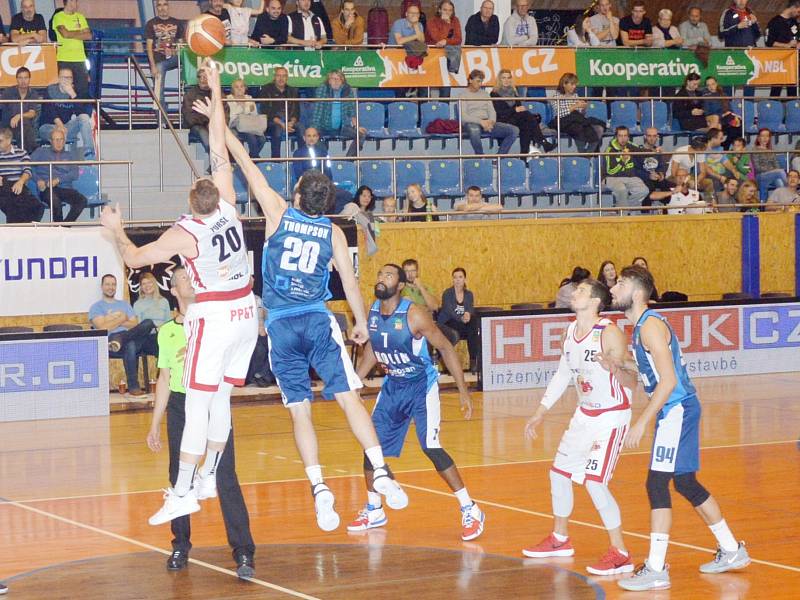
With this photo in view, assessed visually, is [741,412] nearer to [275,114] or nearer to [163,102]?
[275,114]

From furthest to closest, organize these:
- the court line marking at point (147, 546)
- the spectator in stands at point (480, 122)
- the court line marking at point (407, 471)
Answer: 1. the spectator in stands at point (480, 122)
2. the court line marking at point (407, 471)
3. the court line marking at point (147, 546)

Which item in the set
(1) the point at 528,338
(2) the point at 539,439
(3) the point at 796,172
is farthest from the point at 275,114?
(3) the point at 796,172

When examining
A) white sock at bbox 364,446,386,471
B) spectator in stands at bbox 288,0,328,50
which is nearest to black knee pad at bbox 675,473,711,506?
white sock at bbox 364,446,386,471

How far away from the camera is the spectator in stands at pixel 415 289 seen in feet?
65.2

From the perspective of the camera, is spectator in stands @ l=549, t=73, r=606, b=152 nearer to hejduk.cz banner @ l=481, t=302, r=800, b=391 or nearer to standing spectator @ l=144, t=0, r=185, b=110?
hejduk.cz banner @ l=481, t=302, r=800, b=391

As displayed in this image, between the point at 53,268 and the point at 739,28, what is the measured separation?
1511 centimetres

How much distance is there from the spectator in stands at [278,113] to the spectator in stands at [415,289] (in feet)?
9.78

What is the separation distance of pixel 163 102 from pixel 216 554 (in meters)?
13.1

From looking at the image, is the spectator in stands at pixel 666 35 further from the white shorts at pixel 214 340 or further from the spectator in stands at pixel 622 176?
the white shorts at pixel 214 340

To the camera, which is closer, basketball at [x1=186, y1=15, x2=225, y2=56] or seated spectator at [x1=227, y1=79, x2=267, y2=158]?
basketball at [x1=186, y1=15, x2=225, y2=56]

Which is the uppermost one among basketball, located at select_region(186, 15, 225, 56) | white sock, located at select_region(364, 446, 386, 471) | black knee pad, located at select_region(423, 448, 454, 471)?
basketball, located at select_region(186, 15, 225, 56)

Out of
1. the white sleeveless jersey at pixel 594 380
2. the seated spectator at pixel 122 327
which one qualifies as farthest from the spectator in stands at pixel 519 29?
the white sleeveless jersey at pixel 594 380

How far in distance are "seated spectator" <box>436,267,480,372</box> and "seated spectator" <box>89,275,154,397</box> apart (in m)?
4.62

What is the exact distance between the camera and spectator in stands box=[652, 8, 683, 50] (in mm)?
25594
